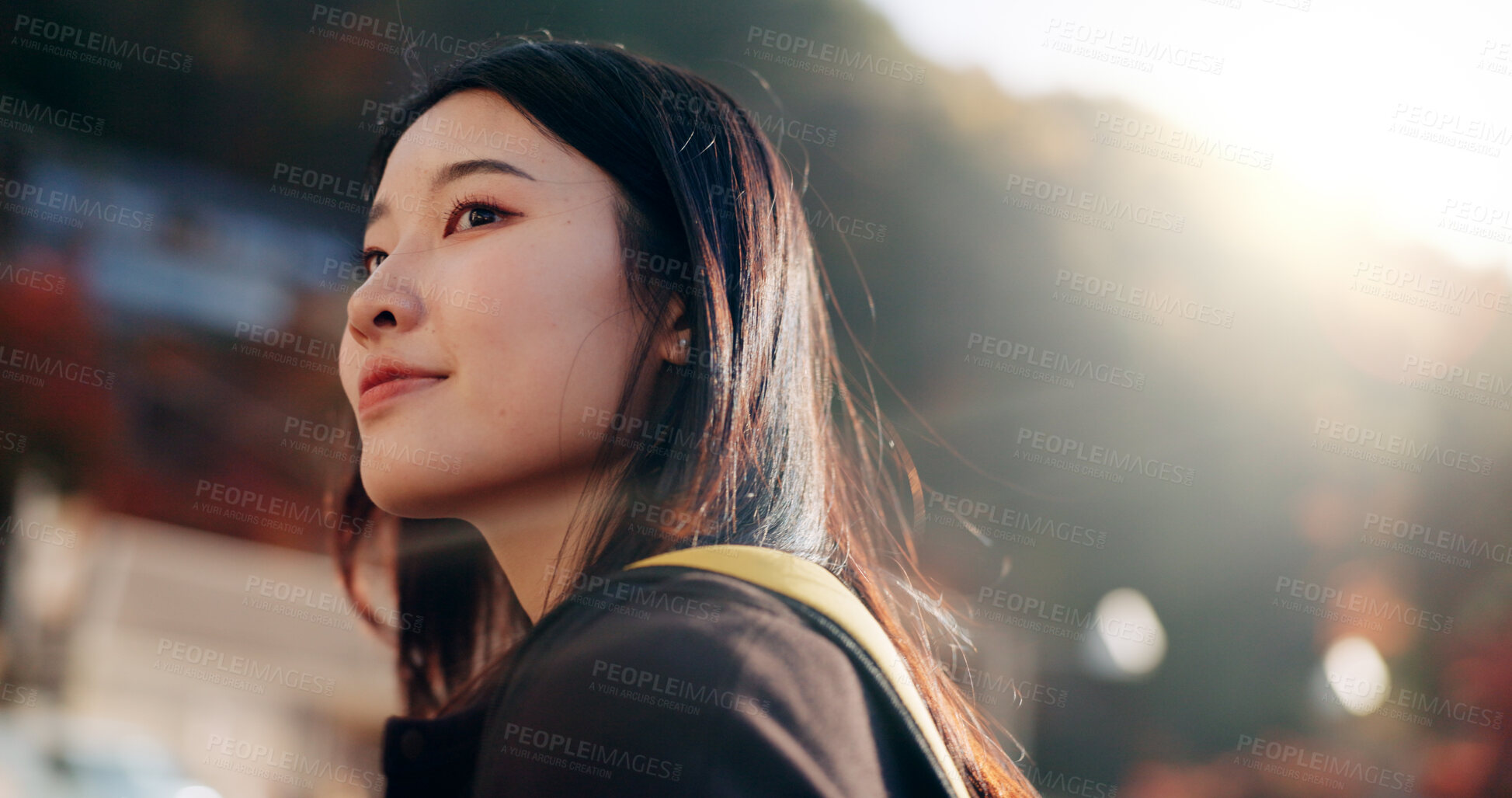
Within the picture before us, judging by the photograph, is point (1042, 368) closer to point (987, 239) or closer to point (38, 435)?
point (987, 239)

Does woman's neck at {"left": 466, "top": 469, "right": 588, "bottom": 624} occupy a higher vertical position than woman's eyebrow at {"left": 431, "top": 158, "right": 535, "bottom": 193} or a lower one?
lower

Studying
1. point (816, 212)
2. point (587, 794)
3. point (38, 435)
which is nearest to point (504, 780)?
point (587, 794)

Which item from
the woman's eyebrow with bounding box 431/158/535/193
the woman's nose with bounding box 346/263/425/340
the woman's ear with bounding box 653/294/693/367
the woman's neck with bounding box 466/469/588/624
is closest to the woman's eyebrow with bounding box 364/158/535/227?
the woman's eyebrow with bounding box 431/158/535/193

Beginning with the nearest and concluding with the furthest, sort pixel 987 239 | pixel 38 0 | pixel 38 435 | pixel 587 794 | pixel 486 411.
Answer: pixel 587 794 → pixel 486 411 → pixel 38 0 → pixel 987 239 → pixel 38 435

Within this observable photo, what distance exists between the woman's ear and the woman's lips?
13.2 inches

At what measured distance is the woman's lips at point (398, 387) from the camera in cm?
117

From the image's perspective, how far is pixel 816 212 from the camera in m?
3.37

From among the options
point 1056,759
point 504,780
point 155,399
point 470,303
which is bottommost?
point 1056,759

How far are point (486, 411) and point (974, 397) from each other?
4173 millimetres

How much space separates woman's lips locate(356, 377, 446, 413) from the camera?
3.83 feet

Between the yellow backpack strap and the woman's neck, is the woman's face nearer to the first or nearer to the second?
the woman's neck

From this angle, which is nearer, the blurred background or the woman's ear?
the woman's ear

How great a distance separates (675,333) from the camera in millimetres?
1189

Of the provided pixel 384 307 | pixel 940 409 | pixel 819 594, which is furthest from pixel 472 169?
pixel 940 409
